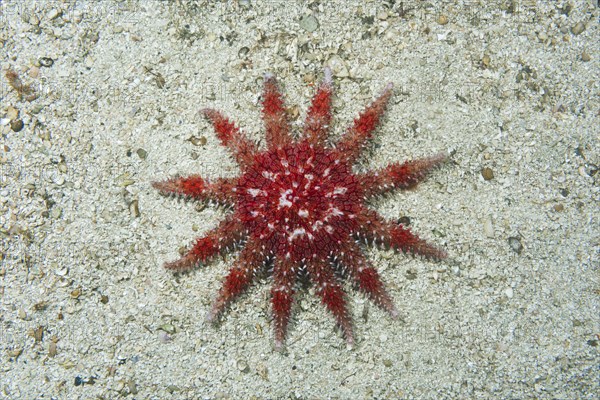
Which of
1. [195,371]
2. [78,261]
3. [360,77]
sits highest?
[360,77]

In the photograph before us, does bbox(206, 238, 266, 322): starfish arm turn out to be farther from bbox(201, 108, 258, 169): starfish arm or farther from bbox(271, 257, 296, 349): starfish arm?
bbox(201, 108, 258, 169): starfish arm

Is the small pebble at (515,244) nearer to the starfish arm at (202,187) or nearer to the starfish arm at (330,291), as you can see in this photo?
the starfish arm at (330,291)

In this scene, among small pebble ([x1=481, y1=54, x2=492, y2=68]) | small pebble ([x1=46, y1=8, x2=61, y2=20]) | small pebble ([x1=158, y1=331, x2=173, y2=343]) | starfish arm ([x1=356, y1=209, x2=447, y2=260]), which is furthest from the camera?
small pebble ([x1=46, y1=8, x2=61, y2=20])

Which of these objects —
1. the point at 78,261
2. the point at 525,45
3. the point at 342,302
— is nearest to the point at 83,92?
the point at 78,261

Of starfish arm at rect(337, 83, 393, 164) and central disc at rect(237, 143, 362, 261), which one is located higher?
starfish arm at rect(337, 83, 393, 164)

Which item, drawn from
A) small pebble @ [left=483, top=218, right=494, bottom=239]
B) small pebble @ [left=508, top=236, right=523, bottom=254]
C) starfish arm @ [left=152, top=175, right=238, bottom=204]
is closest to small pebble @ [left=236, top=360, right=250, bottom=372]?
starfish arm @ [left=152, top=175, right=238, bottom=204]

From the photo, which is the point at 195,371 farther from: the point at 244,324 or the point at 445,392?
the point at 445,392

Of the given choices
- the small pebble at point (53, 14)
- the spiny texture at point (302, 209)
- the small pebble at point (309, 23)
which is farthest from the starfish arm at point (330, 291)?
the small pebble at point (53, 14)
